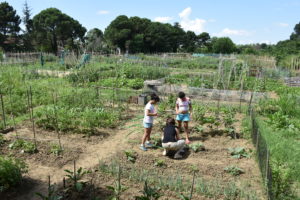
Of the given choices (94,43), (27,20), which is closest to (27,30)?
(27,20)

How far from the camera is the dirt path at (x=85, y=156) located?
392 centimetres

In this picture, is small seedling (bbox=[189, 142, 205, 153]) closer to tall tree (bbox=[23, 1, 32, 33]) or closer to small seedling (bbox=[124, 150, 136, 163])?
small seedling (bbox=[124, 150, 136, 163])

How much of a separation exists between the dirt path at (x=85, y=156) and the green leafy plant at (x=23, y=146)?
35 cm

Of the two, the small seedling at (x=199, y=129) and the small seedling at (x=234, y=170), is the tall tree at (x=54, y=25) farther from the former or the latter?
the small seedling at (x=234, y=170)

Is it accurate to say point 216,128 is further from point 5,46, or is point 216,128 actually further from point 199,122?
point 5,46

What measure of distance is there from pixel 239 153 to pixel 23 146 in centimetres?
409

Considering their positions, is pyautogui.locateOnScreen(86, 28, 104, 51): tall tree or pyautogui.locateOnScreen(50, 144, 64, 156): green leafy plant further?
pyautogui.locateOnScreen(86, 28, 104, 51): tall tree

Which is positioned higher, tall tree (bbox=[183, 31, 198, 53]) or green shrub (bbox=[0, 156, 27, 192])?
tall tree (bbox=[183, 31, 198, 53])

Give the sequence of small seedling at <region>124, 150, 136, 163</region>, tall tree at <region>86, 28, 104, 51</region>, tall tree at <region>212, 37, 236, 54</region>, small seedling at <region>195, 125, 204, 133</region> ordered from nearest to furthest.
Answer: small seedling at <region>124, 150, 136, 163</region>, small seedling at <region>195, 125, 204, 133</region>, tall tree at <region>86, 28, 104, 51</region>, tall tree at <region>212, 37, 236, 54</region>

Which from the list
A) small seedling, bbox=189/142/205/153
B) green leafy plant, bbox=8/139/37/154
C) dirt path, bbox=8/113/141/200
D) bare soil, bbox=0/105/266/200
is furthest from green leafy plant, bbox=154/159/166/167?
green leafy plant, bbox=8/139/37/154


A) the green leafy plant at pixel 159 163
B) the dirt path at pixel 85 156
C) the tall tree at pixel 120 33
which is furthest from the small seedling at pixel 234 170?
the tall tree at pixel 120 33

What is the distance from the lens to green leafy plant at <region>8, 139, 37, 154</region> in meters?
4.83

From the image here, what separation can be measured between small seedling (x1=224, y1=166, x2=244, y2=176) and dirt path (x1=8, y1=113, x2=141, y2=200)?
2.01 metres

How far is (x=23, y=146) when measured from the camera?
196 inches
